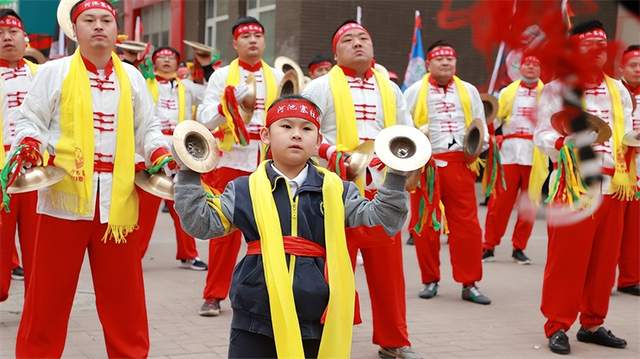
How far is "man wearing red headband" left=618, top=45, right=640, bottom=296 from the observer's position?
6500mm

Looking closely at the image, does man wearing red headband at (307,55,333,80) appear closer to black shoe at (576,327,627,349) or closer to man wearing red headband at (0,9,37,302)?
man wearing red headband at (0,9,37,302)

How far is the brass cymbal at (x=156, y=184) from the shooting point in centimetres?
435

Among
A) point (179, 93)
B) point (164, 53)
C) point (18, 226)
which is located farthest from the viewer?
point (164, 53)

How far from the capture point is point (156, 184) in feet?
14.5

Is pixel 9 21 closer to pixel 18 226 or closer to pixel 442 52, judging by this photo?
pixel 18 226

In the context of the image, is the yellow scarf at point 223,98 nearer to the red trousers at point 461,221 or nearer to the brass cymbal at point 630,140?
the red trousers at point 461,221

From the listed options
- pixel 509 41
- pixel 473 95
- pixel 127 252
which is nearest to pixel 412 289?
pixel 473 95

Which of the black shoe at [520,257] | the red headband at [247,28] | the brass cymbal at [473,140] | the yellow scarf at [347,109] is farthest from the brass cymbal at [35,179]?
the black shoe at [520,257]

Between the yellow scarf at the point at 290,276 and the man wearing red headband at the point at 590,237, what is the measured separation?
7.43 ft

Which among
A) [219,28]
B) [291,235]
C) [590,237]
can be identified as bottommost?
[590,237]

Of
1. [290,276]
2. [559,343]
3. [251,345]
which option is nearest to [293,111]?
[290,276]

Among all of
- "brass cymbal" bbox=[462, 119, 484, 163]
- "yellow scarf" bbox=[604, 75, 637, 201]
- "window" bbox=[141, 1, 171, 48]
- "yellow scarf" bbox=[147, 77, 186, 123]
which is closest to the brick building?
"window" bbox=[141, 1, 171, 48]

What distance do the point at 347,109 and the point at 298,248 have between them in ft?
6.96

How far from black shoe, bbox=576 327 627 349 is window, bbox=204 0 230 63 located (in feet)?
45.2
